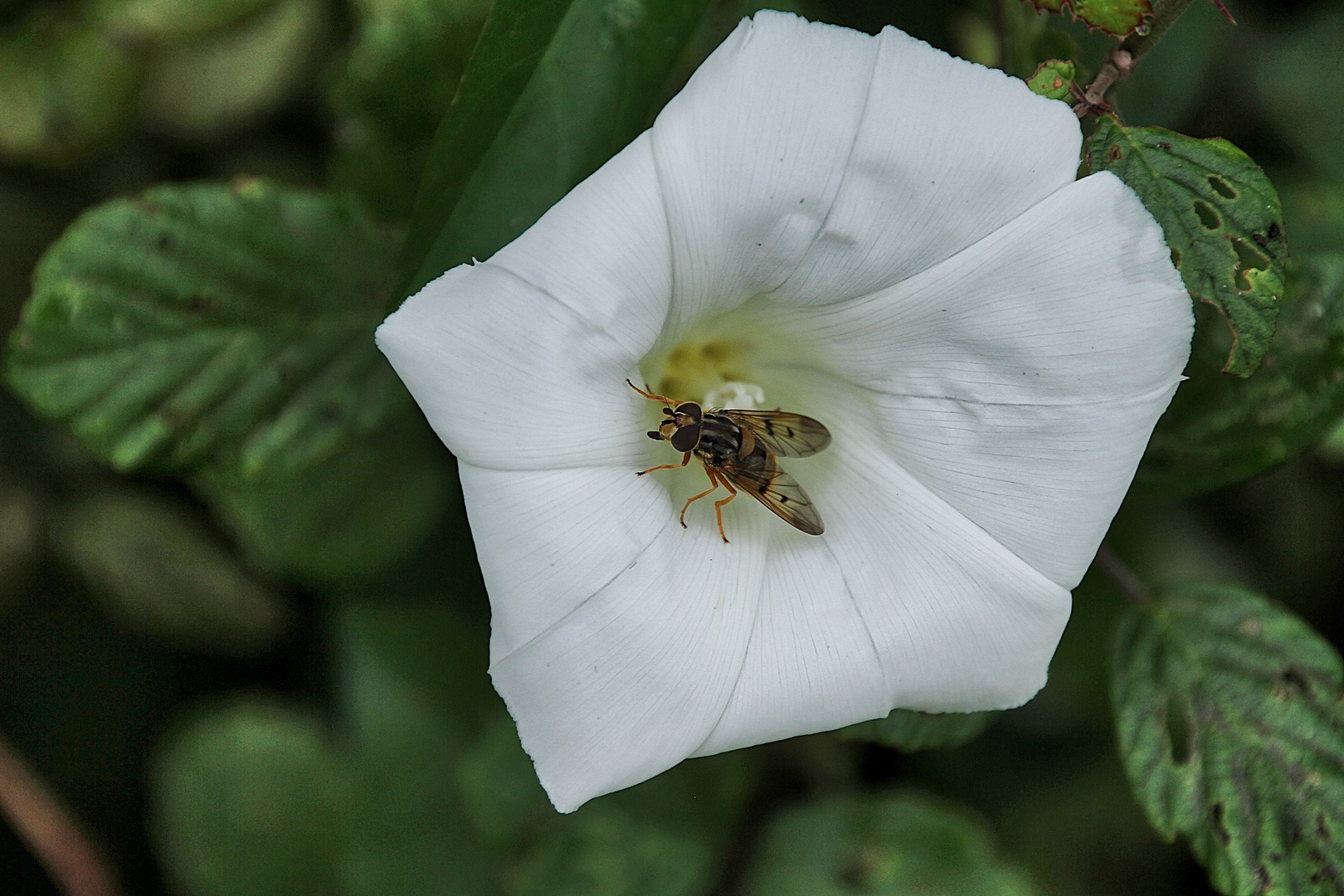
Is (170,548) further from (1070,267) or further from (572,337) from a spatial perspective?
(1070,267)

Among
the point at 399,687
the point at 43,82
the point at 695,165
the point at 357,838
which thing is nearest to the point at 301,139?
the point at 43,82

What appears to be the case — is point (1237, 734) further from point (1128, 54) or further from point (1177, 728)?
point (1128, 54)

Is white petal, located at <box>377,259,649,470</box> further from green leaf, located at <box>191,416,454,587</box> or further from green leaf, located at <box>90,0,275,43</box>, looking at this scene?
green leaf, located at <box>90,0,275,43</box>

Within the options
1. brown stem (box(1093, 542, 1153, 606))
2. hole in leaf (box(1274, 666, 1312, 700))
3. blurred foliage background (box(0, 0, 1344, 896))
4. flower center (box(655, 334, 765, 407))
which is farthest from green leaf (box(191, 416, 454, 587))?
hole in leaf (box(1274, 666, 1312, 700))

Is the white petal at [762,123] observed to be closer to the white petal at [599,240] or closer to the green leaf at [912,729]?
the white petal at [599,240]

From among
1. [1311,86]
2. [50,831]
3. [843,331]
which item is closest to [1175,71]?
[1311,86]

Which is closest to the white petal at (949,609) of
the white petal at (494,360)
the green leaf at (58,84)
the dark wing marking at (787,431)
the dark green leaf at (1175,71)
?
the dark wing marking at (787,431)
